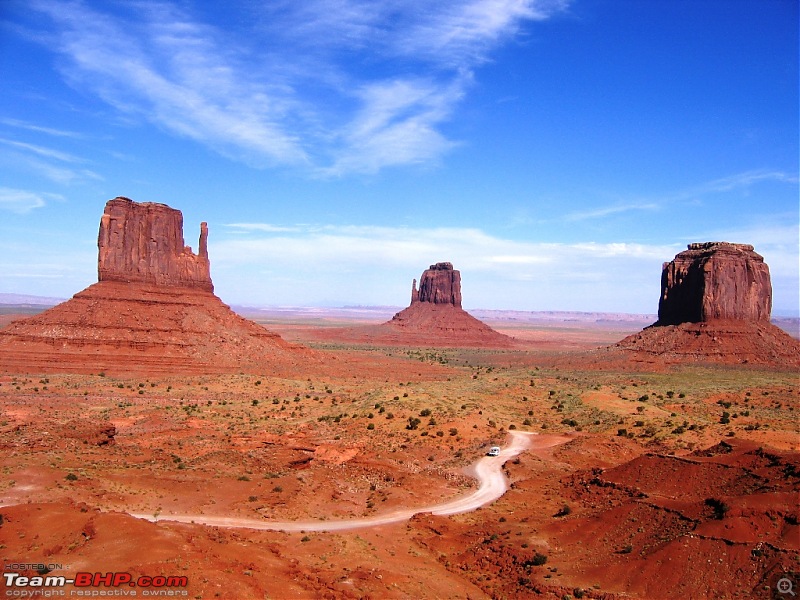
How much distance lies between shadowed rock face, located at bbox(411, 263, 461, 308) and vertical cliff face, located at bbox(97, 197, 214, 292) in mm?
93038

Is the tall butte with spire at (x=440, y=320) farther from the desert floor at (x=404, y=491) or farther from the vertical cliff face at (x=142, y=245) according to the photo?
the desert floor at (x=404, y=491)

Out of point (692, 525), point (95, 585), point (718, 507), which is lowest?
point (692, 525)

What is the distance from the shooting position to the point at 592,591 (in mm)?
16797

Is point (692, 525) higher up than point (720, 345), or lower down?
lower down

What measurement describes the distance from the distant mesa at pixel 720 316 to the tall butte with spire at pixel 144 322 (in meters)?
56.2

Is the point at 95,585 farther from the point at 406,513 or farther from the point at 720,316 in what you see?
the point at 720,316

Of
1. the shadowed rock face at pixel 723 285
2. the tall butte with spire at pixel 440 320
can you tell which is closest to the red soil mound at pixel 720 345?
the shadowed rock face at pixel 723 285

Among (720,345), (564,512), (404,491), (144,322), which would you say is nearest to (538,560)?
(564,512)

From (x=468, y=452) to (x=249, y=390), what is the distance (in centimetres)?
3048

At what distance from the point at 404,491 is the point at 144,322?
5419 cm

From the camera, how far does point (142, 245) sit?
7519 centimetres

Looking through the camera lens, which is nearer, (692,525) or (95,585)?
(95,585)

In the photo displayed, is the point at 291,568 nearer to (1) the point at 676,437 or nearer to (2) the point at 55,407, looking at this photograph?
(1) the point at 676,437

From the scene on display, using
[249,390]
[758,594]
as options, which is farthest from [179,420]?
[758,594]
